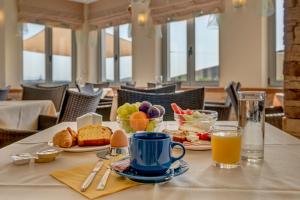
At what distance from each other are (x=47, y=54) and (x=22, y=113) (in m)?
4.55

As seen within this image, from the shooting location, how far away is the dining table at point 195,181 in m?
0.60

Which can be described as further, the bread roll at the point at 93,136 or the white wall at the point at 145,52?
the white wall at the point at 145,52

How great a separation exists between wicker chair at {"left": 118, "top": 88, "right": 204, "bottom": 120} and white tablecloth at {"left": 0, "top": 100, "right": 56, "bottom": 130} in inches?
39.5

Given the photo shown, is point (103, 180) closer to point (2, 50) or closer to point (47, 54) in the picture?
point (2, 50)

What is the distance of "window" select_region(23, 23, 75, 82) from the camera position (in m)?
6.52

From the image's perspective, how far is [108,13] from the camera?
6738 mm

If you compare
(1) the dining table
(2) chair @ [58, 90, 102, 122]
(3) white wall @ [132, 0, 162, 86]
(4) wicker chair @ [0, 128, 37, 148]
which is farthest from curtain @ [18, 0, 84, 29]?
(1) the dining table

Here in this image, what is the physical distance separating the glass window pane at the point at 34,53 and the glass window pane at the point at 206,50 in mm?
3295

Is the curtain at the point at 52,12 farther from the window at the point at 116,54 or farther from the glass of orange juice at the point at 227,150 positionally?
the glass of orange juice at the point at 227,150

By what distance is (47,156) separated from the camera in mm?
837

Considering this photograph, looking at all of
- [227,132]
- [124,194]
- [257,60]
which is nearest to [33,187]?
[124,194]

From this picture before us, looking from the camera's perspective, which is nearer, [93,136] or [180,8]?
[93,136]

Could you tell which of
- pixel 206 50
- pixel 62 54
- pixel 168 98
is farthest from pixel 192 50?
pixel 168 98

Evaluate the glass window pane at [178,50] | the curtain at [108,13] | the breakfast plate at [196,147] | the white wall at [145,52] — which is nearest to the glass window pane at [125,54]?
the curtain at [108,13]
